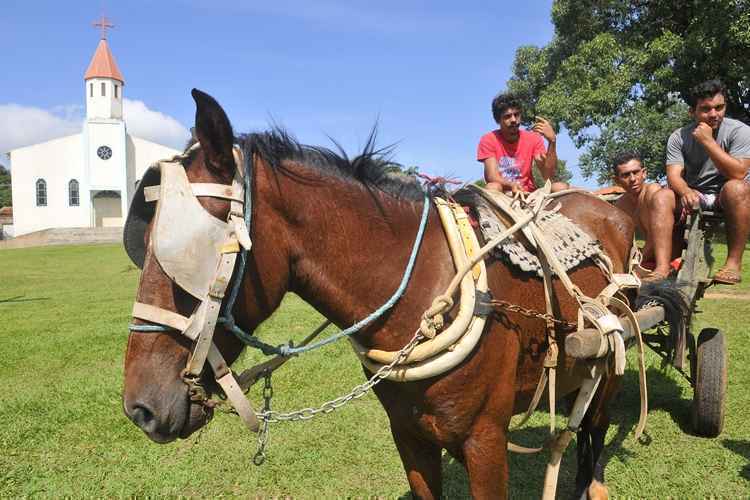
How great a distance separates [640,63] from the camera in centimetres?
1562

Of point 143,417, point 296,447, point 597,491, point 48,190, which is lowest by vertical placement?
point 296,447

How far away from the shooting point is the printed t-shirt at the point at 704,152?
3.76 m

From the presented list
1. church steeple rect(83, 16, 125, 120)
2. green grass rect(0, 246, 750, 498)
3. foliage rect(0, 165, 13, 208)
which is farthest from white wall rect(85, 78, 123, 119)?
green grass rect(0, 246, 750, 498)

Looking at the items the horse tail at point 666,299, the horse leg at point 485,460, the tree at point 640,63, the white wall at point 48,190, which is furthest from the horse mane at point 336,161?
the white wall at point 48,190

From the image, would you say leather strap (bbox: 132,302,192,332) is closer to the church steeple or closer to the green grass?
the green grass

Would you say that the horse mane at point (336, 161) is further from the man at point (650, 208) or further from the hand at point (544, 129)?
the man at point (650, 208)

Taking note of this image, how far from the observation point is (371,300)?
6.65ft

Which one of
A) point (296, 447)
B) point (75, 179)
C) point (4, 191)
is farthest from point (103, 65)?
point (296, 447)

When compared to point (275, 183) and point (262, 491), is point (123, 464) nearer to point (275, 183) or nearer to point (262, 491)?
point (262, 491)

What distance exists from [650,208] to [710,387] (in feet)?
4.49

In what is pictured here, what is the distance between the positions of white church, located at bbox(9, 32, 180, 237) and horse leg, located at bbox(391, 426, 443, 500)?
49026 mm

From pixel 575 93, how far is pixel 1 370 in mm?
15607

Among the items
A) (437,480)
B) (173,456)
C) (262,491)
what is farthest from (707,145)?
(173,456)

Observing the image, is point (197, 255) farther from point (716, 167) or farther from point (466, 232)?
point (716, 167)
